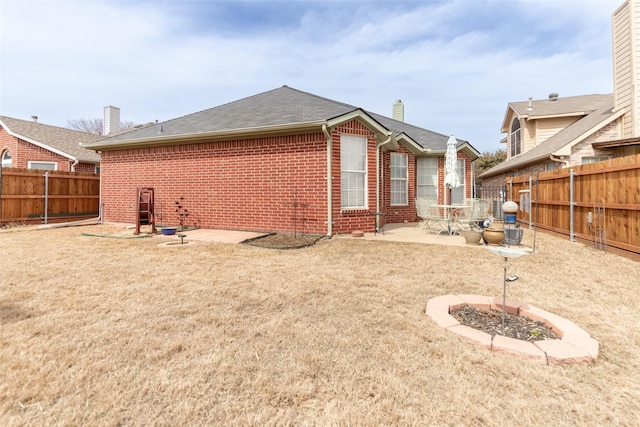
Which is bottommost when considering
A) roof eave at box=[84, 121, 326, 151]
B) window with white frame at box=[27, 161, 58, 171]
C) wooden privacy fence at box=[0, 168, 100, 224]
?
wooden privacy fence at box=[0, 168, 100, 224]

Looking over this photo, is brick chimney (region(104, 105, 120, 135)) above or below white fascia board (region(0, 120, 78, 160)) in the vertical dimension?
above

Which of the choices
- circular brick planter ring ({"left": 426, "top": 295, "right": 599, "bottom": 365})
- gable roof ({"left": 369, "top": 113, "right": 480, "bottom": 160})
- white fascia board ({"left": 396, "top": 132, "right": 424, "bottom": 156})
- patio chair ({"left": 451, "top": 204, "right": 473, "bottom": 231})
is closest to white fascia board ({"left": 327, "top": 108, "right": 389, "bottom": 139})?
white fascia board ({"left": 396, "top": 132, "right": 424, "bottom": 156})

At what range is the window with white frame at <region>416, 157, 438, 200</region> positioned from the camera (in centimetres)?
1352

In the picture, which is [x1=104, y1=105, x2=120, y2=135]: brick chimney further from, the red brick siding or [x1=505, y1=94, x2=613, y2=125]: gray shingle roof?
[x1=505, y1=94, x2=613, y2=125]: gray shingle roof

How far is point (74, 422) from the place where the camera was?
1647 millimetres

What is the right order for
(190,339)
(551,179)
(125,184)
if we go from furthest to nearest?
(125,184), (551,179), (190,339)

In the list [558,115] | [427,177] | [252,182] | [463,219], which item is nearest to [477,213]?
[463,219]

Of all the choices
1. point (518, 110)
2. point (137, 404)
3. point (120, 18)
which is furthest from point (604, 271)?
point (518, 110)

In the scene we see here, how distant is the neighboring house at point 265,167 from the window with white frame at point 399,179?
8 cm

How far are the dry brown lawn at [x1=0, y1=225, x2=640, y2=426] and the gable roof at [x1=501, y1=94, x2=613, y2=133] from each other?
50.7 ft

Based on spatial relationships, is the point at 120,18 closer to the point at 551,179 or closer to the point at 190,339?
the point at 190,339

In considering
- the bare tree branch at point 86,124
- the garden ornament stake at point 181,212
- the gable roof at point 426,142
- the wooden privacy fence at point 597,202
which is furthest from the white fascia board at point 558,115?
the bare tree branch at point 86,124

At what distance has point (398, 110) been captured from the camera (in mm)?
19391

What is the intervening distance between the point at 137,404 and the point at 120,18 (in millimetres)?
10161
